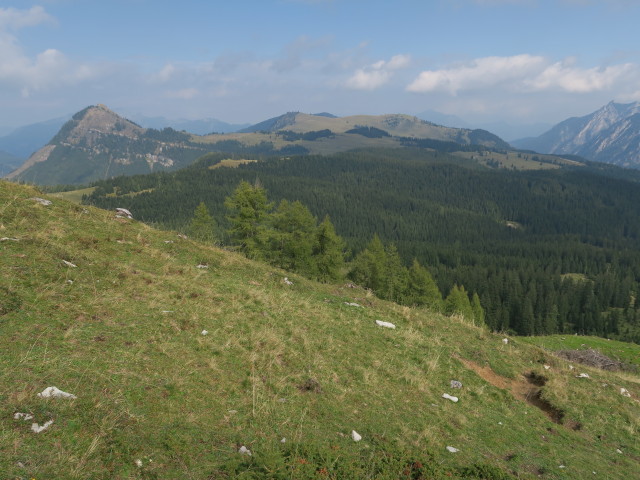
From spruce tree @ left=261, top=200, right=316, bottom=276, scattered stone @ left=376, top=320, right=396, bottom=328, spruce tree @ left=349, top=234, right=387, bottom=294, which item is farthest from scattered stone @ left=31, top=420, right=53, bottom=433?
spruce tree @ left=349, top=234, right=387, bottom=294

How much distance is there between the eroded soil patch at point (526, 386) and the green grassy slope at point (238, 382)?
10 cm

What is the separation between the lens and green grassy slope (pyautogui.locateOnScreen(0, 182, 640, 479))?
6.75 m

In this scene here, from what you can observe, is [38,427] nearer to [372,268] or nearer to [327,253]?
[327,253]

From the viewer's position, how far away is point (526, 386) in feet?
50.2

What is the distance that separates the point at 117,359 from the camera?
29.5ft

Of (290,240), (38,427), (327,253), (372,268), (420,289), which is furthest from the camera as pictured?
(420,289)

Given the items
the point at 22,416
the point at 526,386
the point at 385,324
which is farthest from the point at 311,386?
the point at 526,386

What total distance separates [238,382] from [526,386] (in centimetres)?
1311

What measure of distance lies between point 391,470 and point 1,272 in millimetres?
13077

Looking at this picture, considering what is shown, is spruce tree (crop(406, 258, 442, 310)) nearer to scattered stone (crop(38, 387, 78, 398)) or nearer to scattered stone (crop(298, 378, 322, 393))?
Answer: scattered stone (crop(298, 378, 322, 393))

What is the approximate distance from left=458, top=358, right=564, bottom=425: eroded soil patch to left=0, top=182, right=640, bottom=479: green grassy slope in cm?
10

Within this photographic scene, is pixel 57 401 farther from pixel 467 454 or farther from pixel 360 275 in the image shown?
pixel 360 275

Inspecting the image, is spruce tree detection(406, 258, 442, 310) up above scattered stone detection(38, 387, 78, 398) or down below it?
below

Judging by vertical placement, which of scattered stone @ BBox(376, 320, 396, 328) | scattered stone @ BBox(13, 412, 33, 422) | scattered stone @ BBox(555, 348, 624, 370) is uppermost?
scattered stone @ BBox(13, 412, 33, 422)
